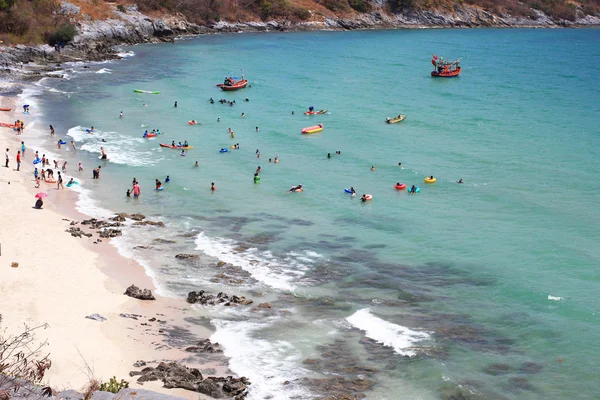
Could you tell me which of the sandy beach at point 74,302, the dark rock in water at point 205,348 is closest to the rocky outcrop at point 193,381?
the sandy beach at point 74,302

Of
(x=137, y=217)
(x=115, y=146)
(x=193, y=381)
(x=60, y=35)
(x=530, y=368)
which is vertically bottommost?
(x=115, y=146)

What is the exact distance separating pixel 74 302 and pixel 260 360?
8.40m

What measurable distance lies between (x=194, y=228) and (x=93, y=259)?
7631 millimetres

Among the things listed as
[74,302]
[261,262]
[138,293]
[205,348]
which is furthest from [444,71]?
[205,348]

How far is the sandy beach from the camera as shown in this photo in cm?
2272

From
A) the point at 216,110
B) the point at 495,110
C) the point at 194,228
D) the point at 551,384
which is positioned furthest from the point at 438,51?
the point at 551,384

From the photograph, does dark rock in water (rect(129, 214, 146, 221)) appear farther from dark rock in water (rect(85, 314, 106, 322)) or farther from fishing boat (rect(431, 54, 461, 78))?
fishing boat (rect(431, 54, 461, 78))

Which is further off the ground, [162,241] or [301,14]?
[301,14]

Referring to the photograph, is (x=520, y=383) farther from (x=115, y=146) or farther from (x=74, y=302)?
(x=115, y=146)

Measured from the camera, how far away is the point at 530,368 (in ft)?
82.4

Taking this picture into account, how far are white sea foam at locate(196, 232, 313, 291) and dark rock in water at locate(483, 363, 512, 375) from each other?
9849mm

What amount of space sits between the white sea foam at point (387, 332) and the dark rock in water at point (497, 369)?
2.79 m

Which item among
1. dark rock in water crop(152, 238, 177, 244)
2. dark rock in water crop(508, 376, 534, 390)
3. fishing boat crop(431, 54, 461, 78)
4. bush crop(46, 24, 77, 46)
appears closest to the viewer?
dark rock in water crop(508, 376, 534, 390)

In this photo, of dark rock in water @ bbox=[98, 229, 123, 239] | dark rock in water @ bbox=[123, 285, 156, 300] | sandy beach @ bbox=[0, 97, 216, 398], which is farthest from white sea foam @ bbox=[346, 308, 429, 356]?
dark rock in water @ bbox=[98, 229, 123, 239]
